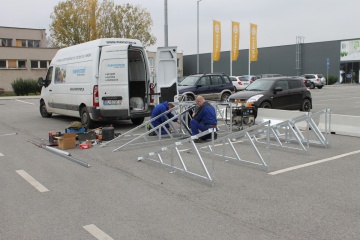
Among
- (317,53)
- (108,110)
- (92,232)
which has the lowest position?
(92,232)

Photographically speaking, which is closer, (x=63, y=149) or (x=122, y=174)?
(x=122, y=174)

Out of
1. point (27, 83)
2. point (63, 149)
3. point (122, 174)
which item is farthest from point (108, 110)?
point (27, 83)

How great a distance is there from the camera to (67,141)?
9.34m

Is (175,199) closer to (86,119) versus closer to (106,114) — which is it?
(106,114)

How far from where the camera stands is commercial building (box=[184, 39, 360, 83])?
51.6 meters

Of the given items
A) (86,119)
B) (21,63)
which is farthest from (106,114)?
(21,63)

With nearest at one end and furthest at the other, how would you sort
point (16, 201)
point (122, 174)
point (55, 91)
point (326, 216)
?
point (326, 216), point (16, 201), point (122, 174), point (55, 91)

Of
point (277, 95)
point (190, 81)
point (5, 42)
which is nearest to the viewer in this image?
point (277, 95)

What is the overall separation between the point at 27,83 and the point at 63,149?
2887 cm

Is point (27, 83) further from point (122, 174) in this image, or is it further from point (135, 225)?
point (135, 225)

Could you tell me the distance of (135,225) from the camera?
4.57 m

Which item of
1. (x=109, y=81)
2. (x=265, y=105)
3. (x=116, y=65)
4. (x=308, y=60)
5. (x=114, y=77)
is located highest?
(x=308, y=60)

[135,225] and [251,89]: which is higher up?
[251,89]

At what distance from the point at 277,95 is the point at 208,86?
6.17 metres
